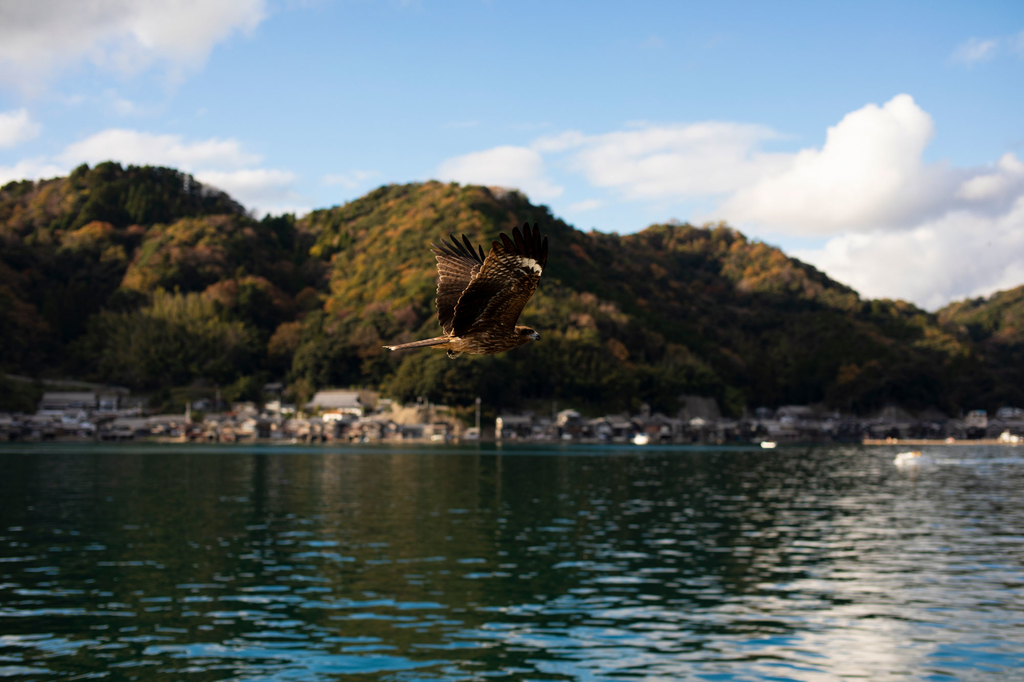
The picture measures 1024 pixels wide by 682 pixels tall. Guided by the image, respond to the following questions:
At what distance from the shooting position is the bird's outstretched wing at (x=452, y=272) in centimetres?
912

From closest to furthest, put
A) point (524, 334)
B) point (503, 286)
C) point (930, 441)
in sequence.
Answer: point (503, 286), point (524, 334), point (930, 441)

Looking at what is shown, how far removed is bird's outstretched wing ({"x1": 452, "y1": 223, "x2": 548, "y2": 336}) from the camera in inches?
319

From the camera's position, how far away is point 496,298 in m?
8.31

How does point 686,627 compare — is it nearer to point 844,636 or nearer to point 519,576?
point 844,636

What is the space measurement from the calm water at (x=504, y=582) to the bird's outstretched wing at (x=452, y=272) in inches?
594

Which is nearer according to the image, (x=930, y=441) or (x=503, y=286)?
(x=503, y=286)

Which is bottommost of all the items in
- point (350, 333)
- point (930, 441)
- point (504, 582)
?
point (930, 441)

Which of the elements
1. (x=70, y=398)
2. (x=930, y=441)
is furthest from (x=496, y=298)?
(x=930, y=441)

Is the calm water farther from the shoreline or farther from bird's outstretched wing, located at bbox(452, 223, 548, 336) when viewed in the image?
the shoreline

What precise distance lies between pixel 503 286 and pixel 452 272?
108 cm

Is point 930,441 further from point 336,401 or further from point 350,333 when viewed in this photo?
point 336,401

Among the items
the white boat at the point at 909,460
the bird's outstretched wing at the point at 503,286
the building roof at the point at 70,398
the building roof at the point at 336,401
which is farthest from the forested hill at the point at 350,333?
the bird's outstretched wing at the point at 503,286

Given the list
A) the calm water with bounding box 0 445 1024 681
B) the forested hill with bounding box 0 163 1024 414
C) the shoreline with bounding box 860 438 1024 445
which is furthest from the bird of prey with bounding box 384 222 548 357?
the shoreline with bounding box 860 438 1024 445

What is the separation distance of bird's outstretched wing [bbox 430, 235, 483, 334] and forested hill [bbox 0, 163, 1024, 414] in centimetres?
11910
